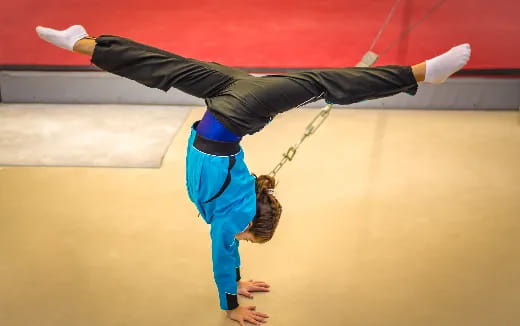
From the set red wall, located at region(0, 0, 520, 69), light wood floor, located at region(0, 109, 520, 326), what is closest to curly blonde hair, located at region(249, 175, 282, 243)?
light wood floor, located at region(0, 109, 520, 326)

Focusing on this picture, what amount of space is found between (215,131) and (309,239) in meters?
1.22

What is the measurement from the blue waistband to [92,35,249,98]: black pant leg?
163mm

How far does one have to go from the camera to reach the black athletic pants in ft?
8.48

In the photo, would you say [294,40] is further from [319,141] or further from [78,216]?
[78,216]

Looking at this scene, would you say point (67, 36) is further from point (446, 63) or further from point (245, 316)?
point (446, 63)

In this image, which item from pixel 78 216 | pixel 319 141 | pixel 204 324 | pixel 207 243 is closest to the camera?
pixel 204 324

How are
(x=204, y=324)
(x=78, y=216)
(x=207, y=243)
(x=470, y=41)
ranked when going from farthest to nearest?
1. (x=470, y=41)
2. (x=78, y=216)
3. (x=207, y=243)
4. (x=204, y=324)

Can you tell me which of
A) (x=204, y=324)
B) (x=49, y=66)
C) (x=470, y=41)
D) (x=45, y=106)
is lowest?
(x=204, y=324)

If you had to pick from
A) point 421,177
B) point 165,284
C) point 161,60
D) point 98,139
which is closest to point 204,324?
point 165,284

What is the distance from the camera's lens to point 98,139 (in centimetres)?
479

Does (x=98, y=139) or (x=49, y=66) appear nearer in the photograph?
(x=98, y=139)

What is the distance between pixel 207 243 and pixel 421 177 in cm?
152

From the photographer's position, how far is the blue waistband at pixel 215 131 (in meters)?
2.62

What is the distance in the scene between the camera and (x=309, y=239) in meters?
3.62
